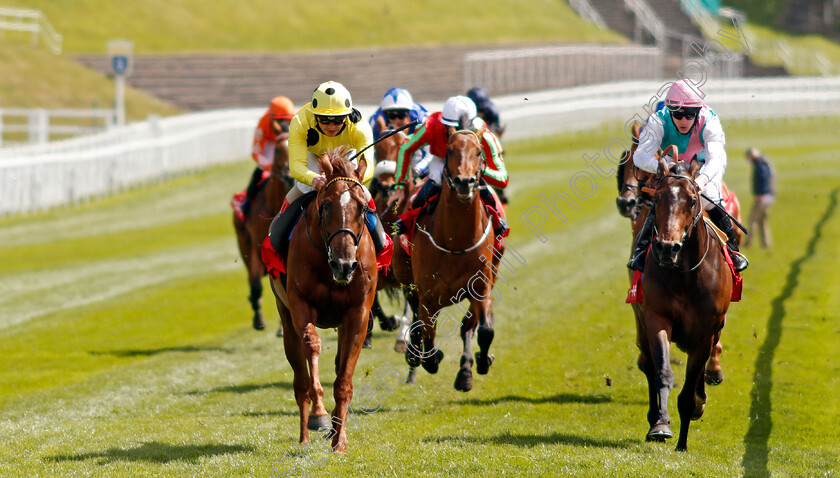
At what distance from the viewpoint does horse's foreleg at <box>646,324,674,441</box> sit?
7926mm

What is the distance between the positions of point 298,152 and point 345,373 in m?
1.84

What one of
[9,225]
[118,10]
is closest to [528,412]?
[9,225]

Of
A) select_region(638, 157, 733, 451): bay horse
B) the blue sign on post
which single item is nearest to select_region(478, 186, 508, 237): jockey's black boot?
select_region(638, 157, 733, 451): bay horse

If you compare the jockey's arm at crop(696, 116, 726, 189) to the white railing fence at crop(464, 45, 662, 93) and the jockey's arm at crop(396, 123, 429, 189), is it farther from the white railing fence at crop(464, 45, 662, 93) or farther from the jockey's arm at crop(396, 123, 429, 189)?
the white railing fence at crop(464, 45, 662, 93)

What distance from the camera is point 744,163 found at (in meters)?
34.8

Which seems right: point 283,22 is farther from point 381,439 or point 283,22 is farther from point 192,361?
point 381,439

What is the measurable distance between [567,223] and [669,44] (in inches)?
1329

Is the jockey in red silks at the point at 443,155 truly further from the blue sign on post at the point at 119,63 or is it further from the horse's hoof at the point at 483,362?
the blue sign on post at the point at 119,63

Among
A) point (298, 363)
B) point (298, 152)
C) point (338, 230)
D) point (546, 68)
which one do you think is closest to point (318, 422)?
point (298, 363)

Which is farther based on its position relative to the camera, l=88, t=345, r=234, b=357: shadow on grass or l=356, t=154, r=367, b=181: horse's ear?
l=88, t=345, r=234, b=357: shadow on grass

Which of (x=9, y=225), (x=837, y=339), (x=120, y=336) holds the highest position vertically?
(x=837, y=339)

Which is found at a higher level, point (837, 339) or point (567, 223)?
point (837, 339)

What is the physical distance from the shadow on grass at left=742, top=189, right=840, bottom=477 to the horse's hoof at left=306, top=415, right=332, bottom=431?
116 inches

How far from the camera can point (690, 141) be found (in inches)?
364
